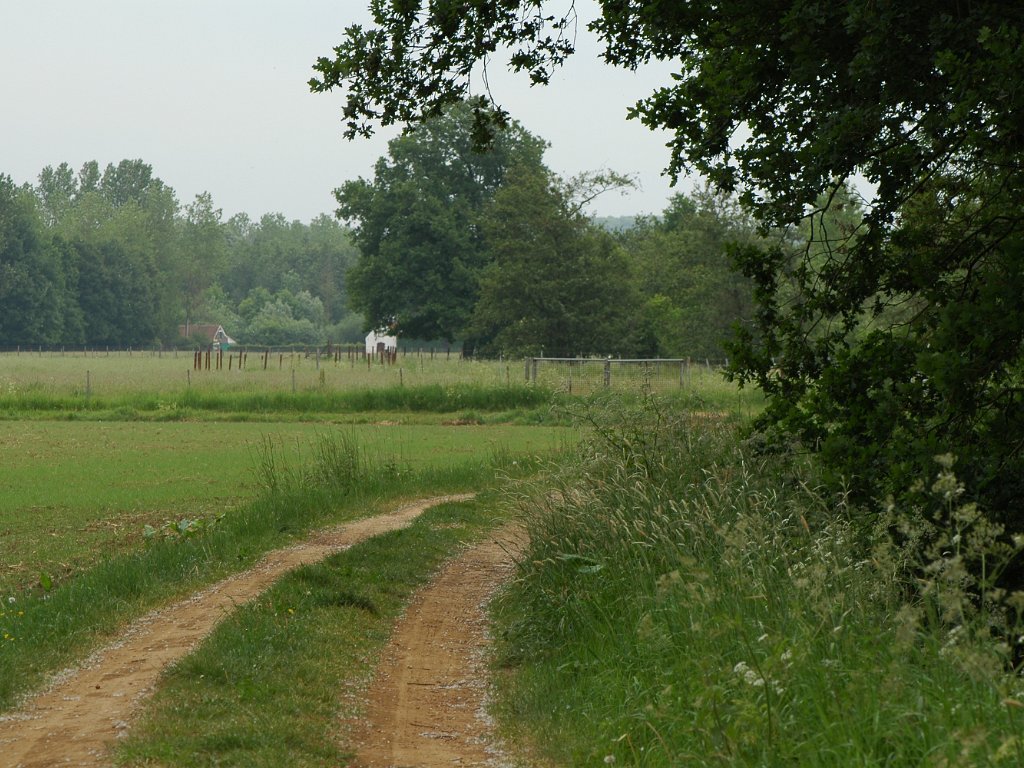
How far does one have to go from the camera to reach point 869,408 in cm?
908

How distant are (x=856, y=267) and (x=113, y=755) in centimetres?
706

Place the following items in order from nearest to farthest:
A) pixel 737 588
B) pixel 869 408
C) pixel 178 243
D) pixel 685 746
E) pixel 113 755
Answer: pixel 685 746 < pixel 113 755 < pixel 737 588 < pixel 869 408 < pixel 178 243

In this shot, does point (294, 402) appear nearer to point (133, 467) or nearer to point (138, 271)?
point (133, 467)

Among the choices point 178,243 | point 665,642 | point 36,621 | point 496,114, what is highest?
point 178,243

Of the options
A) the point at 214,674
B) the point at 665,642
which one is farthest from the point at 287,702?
the point at 665,642

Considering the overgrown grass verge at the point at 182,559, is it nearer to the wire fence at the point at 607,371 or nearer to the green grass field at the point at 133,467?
the green grass field at the point at 133,467

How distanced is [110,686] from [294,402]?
32.3 m

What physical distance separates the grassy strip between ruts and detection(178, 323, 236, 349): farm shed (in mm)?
126402

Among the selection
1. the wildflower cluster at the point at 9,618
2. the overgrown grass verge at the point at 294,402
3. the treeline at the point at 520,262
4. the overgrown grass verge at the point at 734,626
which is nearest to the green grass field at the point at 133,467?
the wildflower cluster at the point at 9,618

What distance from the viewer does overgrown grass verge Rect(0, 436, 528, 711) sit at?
9.16m

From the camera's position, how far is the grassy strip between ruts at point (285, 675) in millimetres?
6645

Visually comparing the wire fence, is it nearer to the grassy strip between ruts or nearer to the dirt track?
the grassy strip between ruts

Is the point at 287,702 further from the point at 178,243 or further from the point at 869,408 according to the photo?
the point at 178,243

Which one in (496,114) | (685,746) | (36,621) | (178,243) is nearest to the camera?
(685,746)
